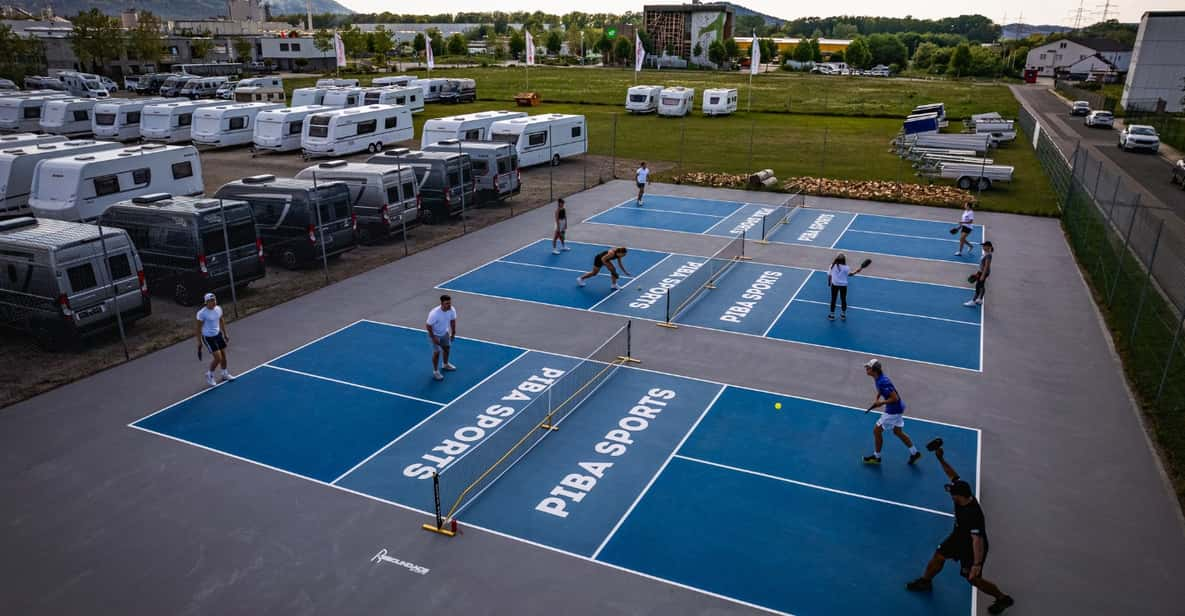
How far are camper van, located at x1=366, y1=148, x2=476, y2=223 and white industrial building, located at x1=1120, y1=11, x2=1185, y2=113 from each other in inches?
2990

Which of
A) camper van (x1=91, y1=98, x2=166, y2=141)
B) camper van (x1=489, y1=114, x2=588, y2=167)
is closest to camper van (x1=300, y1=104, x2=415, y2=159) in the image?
camper van (x1=489, y1=114, x2=588, y2=167)

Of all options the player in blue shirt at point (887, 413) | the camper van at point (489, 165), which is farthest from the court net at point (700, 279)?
the camper van at point (489, 165)

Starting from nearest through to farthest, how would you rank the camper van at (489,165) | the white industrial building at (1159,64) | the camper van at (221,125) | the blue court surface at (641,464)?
the blue court surface at (641,464)
the camper van at (489,165)
the camper van at (221,125)
the white industrial building at (1159,64)

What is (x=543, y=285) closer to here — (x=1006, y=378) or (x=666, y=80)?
(x=1006, y=378)

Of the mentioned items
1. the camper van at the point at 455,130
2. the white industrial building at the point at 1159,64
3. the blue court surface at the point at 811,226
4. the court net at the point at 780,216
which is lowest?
the blue court surface at the point at 811,226

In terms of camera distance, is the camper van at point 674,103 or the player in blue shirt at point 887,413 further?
the camper van at point 674,103

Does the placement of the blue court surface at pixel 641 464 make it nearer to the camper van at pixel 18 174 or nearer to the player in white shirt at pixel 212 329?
the player in white shirt at pixel 212 329

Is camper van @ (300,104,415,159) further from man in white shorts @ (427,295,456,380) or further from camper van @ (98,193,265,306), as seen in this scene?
man in white shorts @ (427,295,456,380)

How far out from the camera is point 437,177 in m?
28.0

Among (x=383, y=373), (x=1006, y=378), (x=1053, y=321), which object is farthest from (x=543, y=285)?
(x=1053, y=321)

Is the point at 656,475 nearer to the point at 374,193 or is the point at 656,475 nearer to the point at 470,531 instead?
the point at 470,531

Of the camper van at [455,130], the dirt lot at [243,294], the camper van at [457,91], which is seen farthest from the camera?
the camper van at [457,91]

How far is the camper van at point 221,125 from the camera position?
145 ft

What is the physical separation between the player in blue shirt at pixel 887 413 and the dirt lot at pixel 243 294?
14.9 m
